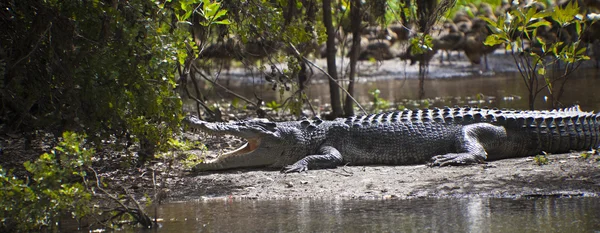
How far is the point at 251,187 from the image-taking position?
6.88 metres

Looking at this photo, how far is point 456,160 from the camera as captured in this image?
7355 millimetres

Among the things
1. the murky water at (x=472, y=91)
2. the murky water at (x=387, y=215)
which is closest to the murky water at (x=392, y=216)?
the murky water at (x=387, y=215)

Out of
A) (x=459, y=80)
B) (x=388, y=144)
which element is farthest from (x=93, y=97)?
(x=459, y=80)

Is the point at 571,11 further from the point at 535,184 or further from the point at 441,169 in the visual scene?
the point at 535,184

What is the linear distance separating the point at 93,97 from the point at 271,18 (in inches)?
108

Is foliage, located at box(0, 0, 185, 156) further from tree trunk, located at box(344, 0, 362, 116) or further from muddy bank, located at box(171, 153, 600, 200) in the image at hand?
tree trunk, located at box(344, 0, 362, 116)

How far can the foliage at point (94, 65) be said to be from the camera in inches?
236

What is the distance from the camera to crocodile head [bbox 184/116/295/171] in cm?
770

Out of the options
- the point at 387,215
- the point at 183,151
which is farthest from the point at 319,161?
the point at 387,215

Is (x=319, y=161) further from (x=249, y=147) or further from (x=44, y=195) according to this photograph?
(x=44, y=195)

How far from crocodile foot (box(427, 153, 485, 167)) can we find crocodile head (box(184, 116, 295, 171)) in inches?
62.9

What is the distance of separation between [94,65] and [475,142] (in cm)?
384

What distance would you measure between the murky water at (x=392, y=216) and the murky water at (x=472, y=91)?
13.9ft

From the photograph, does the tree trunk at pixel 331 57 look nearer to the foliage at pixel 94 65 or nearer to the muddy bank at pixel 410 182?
the muddy bank at pixel 410 182
